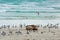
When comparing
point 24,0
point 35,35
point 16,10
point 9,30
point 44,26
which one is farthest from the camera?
point 24,0

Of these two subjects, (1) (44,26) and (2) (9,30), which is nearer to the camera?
(2) (9,30)

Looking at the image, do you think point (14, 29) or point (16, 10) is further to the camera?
point (16, 10)

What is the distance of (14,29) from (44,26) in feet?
4.61

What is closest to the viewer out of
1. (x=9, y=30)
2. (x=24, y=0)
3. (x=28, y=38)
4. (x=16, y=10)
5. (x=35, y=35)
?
(x=28, y=38)

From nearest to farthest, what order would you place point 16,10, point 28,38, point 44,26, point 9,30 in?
point 28,38 < point 9,30 < point 44,26 < point 16,10

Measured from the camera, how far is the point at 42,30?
431 inches

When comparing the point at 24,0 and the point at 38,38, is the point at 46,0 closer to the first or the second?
the point at 24,0

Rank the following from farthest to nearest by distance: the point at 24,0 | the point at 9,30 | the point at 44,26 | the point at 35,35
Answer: the point at 24,0
the point at 44,26
the point at 9,30
the point at 35,35

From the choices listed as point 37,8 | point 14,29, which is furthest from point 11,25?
point 37,8

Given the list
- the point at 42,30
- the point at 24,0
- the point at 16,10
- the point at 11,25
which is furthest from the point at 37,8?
the point at 42,30

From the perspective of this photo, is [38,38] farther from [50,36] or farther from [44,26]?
[44,26]

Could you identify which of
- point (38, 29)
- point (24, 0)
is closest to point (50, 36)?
point (38, 29)

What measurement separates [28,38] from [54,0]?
16.6 metres

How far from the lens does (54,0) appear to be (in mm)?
25703
